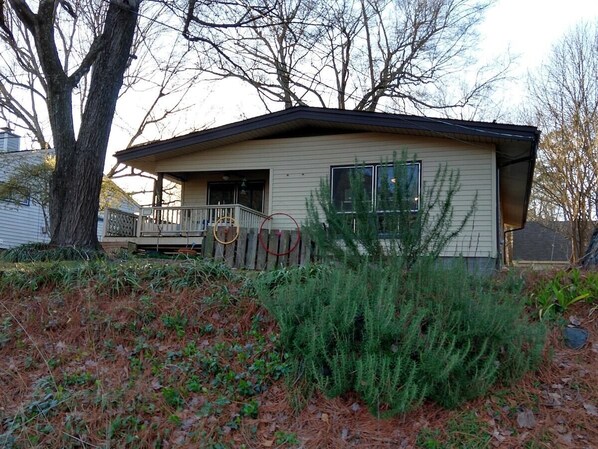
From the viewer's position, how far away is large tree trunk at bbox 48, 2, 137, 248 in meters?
10.0

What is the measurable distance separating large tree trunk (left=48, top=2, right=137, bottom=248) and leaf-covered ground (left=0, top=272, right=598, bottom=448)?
432cm

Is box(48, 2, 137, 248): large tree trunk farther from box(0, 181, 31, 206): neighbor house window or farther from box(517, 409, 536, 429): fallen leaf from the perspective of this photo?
box(0, 181, 31, 206): neighbor house window

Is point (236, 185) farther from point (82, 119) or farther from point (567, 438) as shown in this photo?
point (567, 438)

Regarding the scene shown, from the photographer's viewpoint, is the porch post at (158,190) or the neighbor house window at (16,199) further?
the neighbor house window at (16,199)

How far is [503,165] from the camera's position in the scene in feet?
40.0

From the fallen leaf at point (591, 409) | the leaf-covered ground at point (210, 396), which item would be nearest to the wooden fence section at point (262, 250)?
the leaf-covered ground at point (210, 396)

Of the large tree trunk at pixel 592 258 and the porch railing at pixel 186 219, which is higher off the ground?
the porch railing at pixel 186 219

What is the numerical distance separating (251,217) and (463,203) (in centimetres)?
497

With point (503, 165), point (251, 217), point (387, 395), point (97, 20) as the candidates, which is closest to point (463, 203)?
point (503, 165)

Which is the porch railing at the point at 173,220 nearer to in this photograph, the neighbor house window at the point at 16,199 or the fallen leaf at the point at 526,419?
the neighbor house window at the point at 16,199

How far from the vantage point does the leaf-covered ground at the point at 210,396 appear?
383cm

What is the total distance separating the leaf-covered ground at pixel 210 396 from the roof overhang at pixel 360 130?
18.8ft

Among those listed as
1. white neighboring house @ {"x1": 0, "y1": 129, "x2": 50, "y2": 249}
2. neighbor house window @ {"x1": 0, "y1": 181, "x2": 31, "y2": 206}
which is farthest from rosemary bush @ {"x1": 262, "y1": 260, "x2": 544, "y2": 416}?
white neighboring house @ {"x1": 0, "y1": 129, "x2": 50, "y2": 249}

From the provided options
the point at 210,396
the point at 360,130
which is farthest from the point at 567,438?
the point at 360,130
